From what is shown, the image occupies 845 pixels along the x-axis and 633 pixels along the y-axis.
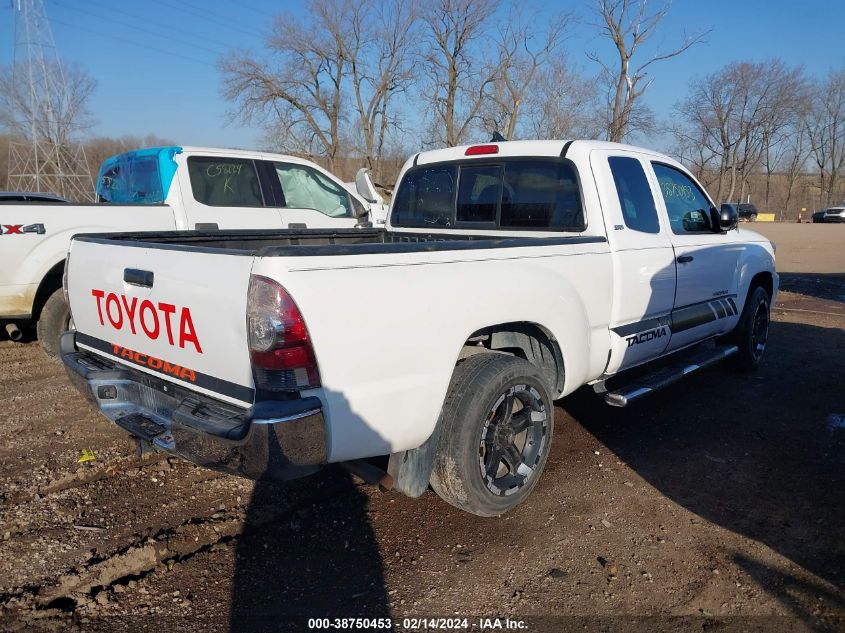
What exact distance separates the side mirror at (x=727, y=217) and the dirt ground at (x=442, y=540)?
5.50 feet

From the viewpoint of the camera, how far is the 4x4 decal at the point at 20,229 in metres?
5.18

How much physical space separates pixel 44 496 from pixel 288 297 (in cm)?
230

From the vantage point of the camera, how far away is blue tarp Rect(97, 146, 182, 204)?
21.4 feet

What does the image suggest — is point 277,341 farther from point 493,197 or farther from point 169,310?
point 493,197

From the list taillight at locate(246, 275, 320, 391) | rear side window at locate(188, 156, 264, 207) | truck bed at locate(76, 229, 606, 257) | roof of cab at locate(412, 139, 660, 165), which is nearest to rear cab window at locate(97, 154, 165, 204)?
rear side window at locate(188, 156, 264, 207)

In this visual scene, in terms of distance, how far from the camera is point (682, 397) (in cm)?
525

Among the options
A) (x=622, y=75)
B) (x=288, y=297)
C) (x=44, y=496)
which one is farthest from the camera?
(x=622, y=75)

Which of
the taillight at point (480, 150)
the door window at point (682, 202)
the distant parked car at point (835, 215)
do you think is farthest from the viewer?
the distant parked car at point (835, 215)

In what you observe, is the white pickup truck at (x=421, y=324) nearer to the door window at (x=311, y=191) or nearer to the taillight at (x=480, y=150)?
the taillight at (x=480, y=150)

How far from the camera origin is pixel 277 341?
224cm

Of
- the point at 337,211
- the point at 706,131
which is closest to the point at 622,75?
the point at 337,211

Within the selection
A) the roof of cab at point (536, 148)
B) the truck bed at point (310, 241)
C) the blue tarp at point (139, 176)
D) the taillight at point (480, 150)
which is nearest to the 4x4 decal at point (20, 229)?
the blue tarp at point (139, 176)

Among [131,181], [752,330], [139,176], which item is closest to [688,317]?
[752,330]

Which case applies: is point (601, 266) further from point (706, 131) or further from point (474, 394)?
point (706, 131)
